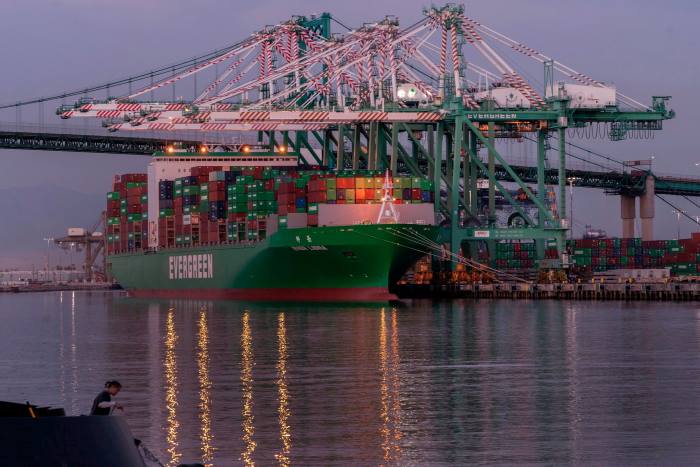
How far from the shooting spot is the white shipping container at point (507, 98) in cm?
10169

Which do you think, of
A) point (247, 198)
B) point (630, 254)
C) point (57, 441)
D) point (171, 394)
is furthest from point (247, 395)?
point (630, 254)

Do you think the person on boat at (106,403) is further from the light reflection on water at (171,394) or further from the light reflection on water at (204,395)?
the light reflection on water at (204,395)

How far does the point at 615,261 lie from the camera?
143 meters

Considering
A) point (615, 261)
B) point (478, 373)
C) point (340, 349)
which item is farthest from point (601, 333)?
point (615, 261)

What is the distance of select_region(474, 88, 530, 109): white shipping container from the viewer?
101688 millimetres

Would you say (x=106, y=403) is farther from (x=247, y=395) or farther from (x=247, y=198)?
(x=247, y=198)

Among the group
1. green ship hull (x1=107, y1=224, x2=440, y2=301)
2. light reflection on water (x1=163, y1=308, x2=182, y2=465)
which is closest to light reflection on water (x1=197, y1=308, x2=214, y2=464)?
light reflection on water (x1=163, y1=308, x2=182, y2=465)

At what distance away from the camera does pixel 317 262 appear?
299 feet

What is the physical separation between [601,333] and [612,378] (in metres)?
20.5

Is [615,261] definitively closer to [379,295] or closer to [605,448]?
[379,295]

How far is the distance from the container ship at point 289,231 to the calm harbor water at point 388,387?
24656 millimetres

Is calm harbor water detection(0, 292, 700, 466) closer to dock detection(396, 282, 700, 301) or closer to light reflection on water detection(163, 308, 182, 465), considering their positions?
light reflection on water detection(163, 308, 182, 465)

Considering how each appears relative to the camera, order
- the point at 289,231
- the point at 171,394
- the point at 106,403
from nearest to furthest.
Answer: the point at 106,403, the point at 171,394, the point at 289,231

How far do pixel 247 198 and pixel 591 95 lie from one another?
2746 centimetres
